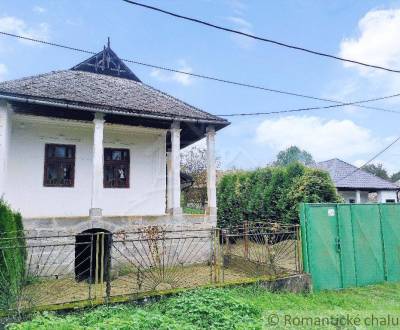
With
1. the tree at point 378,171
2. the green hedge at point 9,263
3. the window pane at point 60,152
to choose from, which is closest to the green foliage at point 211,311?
the green hedge at point 9,263

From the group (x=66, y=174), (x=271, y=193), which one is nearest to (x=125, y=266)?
(x=66, y=174)

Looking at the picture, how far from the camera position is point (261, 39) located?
5.72m

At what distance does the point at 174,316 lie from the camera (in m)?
4.62

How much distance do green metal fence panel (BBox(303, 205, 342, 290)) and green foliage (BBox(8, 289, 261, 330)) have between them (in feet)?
8.07

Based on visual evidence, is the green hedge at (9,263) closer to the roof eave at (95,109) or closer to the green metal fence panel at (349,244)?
the roof eave at (95,109)

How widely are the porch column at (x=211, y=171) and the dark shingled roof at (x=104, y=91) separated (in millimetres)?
469

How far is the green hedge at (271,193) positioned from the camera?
34.3 ft

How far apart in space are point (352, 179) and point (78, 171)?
611 inches

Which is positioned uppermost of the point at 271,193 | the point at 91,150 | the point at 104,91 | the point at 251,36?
the point at 104,91

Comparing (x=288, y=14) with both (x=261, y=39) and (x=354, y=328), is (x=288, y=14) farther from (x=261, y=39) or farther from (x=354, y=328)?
(x=354, y=328)

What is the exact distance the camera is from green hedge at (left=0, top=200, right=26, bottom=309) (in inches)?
189

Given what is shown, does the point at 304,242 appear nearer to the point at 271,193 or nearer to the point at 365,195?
the point at 271,193

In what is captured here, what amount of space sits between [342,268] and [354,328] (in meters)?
2.75

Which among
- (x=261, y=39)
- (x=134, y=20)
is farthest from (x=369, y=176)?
(x=134, y=20)
